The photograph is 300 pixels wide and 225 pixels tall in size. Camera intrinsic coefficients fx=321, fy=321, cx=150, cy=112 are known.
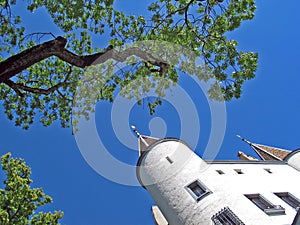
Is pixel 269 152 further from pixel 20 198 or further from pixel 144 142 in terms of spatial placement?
pixel 20 198

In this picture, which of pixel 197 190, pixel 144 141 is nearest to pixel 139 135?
pixel 144 141

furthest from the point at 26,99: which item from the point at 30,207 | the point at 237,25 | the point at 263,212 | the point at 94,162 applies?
the point at 263,212

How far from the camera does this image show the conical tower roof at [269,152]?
29.7m

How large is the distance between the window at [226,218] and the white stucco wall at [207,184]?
1.02ft

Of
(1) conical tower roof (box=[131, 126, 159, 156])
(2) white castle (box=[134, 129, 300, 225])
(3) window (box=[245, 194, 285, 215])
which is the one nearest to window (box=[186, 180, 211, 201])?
(2) white castle (box=[134, 129, 300, 225])

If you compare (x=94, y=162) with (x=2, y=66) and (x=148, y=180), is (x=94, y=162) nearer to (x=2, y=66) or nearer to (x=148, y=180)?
(x=148, y=180)

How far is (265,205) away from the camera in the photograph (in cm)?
1769

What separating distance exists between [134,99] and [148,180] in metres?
8.85

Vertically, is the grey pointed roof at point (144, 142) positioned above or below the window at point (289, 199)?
above

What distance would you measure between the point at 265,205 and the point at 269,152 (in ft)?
49.9

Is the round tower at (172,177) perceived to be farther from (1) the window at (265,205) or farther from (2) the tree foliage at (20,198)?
(2) the tree foliage at (20,198)

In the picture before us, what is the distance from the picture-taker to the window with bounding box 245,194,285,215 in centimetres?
1647

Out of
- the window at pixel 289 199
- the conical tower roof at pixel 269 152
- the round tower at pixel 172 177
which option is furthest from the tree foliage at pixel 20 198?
the conical tower roof at pixel 269 152

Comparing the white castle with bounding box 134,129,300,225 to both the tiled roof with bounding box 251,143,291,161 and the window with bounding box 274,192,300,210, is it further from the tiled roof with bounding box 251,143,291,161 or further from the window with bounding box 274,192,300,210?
the tiled roof with bounding box 251,143,291,161
